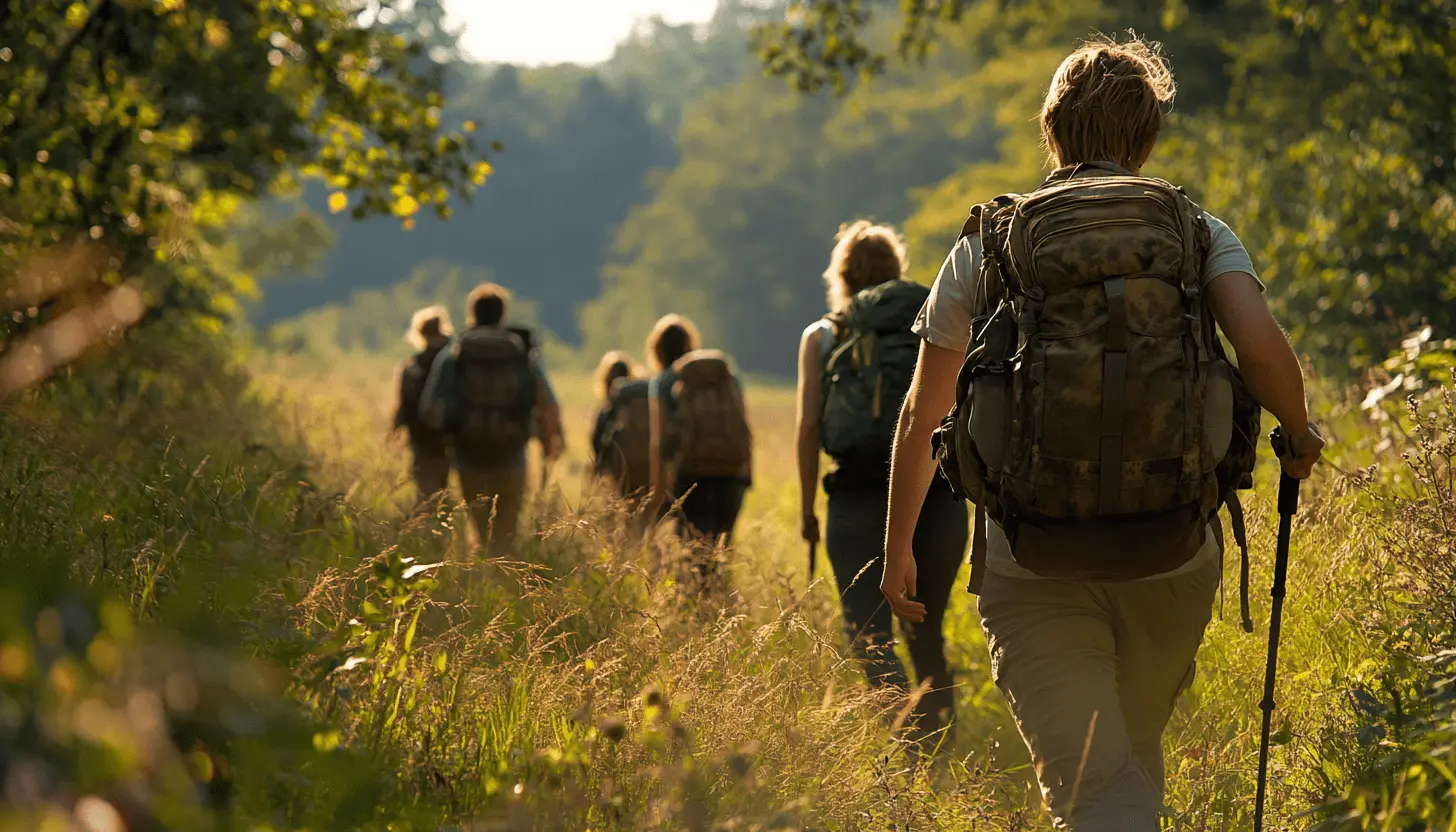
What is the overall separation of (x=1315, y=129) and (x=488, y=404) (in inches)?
587

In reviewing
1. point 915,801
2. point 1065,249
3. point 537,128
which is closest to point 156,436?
point 915,801

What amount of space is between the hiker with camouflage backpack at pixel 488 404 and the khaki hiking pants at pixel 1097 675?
4933 mm

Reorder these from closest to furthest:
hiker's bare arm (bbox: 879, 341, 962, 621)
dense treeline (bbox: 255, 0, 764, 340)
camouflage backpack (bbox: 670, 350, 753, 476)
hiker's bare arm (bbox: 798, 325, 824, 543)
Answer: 1. hiker's bare arm (bbox: 879, 341, 962, 621)
2. hiker's bare arm (bbox: 798, 325, 824, 543)
3. camouflage backpack (bbox: 670, 350, 753, 476)
4. dense treeline (bbox: 255, 0, 764, 340)

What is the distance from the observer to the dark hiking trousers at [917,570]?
4750 millimetres

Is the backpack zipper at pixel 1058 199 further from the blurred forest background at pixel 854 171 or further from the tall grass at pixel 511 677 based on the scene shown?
the blurred forest background at pixel 854 171

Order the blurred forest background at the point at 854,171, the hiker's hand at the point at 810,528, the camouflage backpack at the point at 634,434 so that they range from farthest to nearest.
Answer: the blurred forest background at the point at 854,171
the camouflage backpack at the point at 634,434
the hiker's hand at the point at 810,528

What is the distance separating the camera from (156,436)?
5559mm

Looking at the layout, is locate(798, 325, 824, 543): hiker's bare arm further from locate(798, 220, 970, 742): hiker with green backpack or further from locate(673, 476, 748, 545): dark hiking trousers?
locate(673, 476, 748, 545): dark hiking trousers

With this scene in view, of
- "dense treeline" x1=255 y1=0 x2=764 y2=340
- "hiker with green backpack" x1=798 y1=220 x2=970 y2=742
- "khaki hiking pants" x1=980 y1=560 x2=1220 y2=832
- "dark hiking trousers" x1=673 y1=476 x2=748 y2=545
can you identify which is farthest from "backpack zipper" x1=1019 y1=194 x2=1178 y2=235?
"dense treeline" x1=255 y1=0 x2=764 y2=340

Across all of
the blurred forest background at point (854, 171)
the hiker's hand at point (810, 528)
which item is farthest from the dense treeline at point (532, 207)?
the hiker's hand at point (810, 528)

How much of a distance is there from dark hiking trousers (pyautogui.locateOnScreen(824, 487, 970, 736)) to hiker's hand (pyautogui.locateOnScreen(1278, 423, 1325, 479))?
1.71 m

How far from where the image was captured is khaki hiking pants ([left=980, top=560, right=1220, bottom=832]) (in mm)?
2871

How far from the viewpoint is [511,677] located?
388 centimetres

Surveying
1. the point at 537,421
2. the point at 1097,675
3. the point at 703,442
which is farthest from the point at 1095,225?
the point at 537,421
